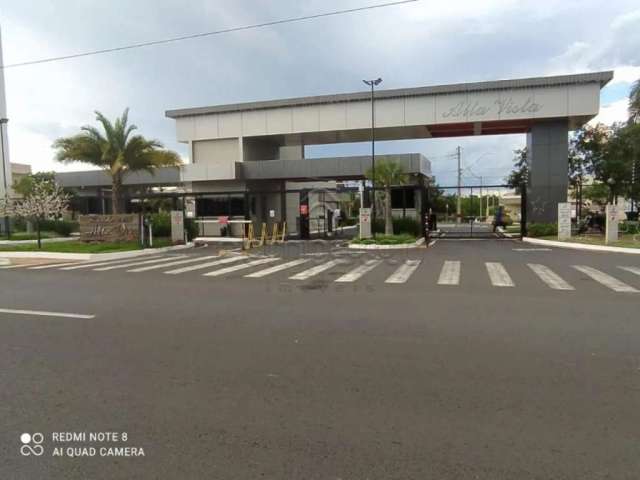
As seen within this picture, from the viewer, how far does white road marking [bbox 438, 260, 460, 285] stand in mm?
11374

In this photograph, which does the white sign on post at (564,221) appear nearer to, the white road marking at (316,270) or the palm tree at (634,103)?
the palm tree at (634,103)

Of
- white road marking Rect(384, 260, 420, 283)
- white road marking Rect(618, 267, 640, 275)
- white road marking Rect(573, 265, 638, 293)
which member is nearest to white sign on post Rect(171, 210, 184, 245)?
white road marking Rect(384, 260, 420, 283)

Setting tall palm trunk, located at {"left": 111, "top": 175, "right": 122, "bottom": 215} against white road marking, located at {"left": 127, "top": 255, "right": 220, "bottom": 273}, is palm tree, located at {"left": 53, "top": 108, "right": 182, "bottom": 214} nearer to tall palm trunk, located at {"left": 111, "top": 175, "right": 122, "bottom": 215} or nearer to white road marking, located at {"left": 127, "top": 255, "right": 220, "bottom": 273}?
tall palm trunk, located at {"left": 111, "top": 175, "right": 122, "bottom": 215}

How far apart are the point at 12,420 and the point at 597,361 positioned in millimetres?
6017

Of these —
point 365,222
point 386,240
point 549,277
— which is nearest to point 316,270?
point 549,277

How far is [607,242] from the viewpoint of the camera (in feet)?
66.2

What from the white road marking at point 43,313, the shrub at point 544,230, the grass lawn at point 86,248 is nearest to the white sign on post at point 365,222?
the shrub at point 544,230

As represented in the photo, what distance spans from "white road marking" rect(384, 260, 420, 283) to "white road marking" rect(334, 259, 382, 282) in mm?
868

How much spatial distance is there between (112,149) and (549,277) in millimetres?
21539

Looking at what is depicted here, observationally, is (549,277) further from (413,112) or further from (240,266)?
(413,112)

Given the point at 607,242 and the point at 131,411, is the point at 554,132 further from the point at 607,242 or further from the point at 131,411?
the point at 131,411

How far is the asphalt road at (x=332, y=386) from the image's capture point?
131 inches

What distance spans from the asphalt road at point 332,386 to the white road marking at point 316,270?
10.6ft

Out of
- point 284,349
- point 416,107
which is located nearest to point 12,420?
point 284,349
